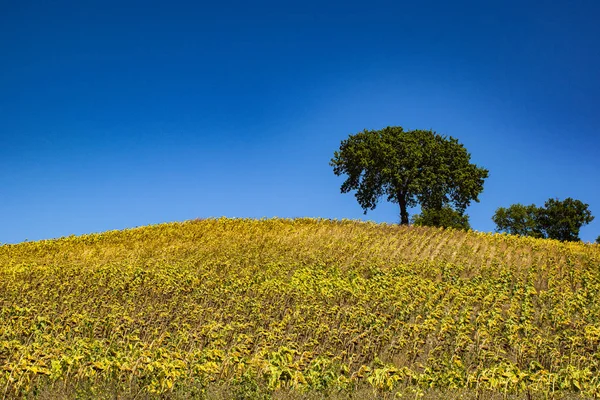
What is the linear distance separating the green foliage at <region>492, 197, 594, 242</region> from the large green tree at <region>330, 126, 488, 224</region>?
18388mm

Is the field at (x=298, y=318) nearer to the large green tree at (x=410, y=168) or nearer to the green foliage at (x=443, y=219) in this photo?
the large green tree at (x=410, y=168)

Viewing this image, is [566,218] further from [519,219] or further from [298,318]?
[298,318]

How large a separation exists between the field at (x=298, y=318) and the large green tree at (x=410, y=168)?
16.5m

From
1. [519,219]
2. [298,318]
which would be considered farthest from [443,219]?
[298,318]

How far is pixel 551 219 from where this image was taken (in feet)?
199

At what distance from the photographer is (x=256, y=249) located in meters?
24.6

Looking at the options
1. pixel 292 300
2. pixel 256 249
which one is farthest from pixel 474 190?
pixel 292 300

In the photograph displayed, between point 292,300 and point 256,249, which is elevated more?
point 256,249

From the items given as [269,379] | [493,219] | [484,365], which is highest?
[493,219]

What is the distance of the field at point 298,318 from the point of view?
8.00 meters

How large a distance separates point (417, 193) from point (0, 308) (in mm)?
37261

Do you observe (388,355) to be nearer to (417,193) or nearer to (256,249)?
(256,249)

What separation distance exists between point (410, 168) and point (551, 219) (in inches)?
1030

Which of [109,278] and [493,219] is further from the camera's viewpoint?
[493,219]
